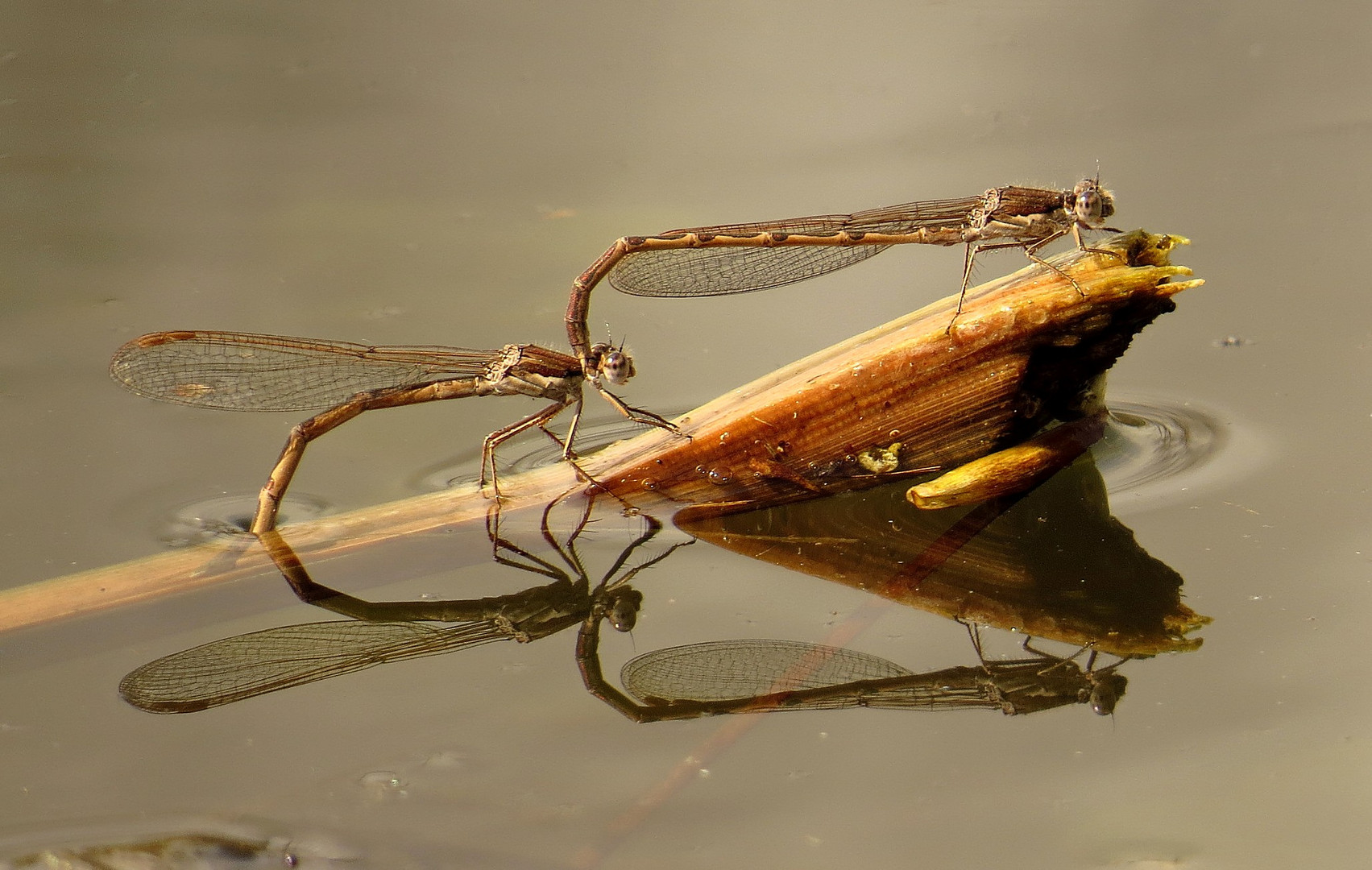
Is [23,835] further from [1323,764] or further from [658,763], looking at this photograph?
[1323,764]

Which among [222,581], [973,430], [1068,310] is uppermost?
[1068,310]

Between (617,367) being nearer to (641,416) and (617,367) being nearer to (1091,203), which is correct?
(641,416)

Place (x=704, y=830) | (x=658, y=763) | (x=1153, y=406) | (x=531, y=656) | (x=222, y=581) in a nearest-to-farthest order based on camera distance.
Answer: (x=704, y=830) < (x=658, y=763) < (x=531, y=656) < (x=222, y=581) < (x=1153, y=406)

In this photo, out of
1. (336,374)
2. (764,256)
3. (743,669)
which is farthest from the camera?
(764,256)

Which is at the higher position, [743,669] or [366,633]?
[366,633]

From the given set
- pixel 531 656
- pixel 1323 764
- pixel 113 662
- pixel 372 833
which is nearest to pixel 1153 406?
pixel 1323 764

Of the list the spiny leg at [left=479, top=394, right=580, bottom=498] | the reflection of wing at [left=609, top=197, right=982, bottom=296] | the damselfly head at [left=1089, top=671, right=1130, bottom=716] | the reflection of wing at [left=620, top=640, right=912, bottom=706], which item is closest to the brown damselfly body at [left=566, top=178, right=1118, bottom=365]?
the reflection of wing at [left=609, top=197, right=982, bottom=296]

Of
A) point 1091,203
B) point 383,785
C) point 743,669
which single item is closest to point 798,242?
point 1091,203

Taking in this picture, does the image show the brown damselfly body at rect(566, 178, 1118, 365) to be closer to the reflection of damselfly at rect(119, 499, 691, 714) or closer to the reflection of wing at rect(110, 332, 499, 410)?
the reflection of wing at rect(110, 332, 499, 410)
